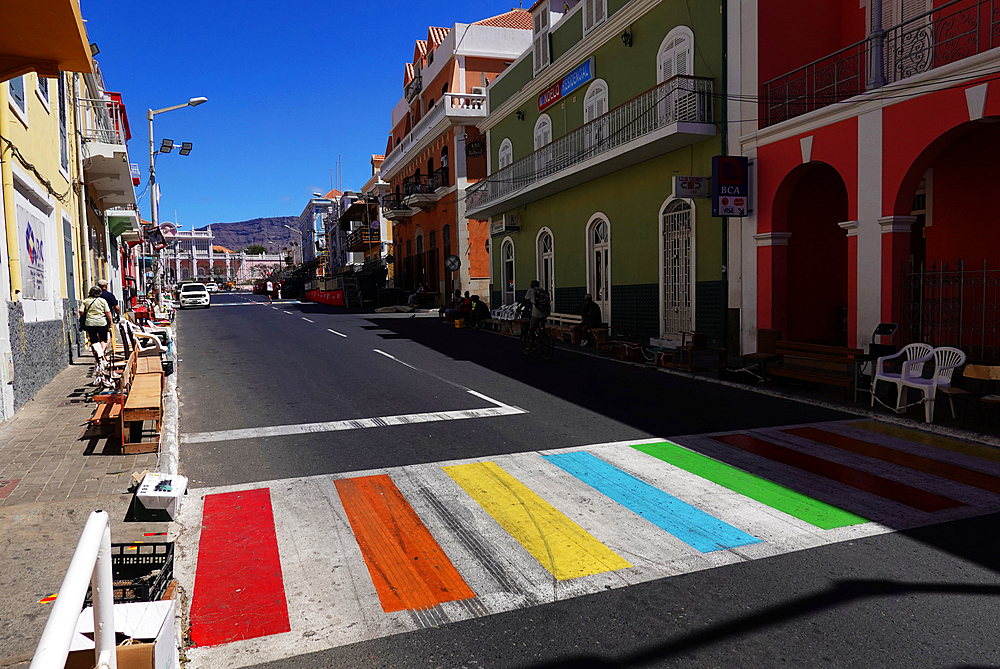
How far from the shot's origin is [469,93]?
35812 millimetres

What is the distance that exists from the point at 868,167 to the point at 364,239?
2062 inches

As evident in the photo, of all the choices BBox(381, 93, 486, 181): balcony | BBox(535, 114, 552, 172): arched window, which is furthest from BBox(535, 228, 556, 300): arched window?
BBox(381, 93, 486, 181): balcony

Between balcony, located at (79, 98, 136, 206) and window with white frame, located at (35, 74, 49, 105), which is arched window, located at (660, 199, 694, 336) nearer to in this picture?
window with white frame, located at (35, 74, 49, 105)

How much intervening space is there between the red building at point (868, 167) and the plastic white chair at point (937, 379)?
759mm

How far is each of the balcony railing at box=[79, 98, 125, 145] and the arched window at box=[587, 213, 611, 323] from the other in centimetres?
1475

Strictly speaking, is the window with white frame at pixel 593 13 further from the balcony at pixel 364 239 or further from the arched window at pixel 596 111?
the balcony at pixel 364 239

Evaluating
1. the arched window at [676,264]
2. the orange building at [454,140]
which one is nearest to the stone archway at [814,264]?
the arched window at [676,264]

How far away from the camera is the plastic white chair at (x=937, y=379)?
8422 mm

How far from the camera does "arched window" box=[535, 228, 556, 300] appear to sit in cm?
2397

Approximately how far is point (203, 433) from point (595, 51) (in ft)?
54.7

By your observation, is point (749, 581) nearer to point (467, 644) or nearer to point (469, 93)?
point (467, 644)

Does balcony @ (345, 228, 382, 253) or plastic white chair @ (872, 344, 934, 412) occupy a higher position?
balcony @ (345, 228, 382, 253)

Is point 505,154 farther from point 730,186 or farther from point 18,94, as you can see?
point 18,94

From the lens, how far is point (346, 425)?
8492 mm
